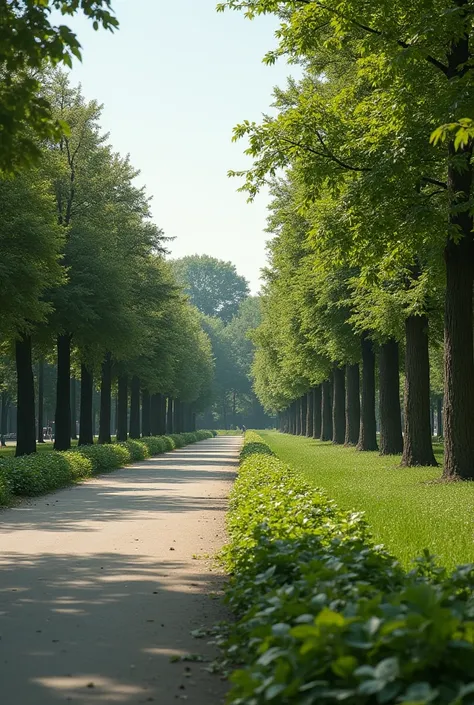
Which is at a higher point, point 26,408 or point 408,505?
point 26,408

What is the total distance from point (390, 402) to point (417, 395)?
7213 mm

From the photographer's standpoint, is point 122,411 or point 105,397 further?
point 122,411

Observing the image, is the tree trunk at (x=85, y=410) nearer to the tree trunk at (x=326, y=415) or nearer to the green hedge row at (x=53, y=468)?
the green hedge row at (x=53, y=468)

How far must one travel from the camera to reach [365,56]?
17.3 meters

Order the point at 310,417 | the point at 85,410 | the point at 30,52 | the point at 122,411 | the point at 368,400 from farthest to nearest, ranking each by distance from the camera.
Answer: the point at 310,417 → the point at 122,411 → the point at 85,410 → the point at 368,400 → the point at 30,52

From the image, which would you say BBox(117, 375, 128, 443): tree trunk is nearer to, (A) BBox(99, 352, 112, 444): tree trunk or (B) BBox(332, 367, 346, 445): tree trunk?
(A) BBox(99, 352, 112, 444): tree trunk

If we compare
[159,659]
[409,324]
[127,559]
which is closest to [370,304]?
[409,324]

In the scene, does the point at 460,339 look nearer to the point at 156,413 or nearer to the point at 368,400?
the point at 368,400

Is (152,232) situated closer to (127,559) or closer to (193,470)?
(193,470)

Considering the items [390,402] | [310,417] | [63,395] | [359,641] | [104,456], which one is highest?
[63,395]

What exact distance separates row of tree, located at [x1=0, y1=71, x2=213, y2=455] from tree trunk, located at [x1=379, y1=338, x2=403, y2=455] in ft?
29.2

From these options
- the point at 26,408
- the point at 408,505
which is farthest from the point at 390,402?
the point at 408,505

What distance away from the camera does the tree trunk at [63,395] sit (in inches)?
1292

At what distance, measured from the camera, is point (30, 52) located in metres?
8.16
